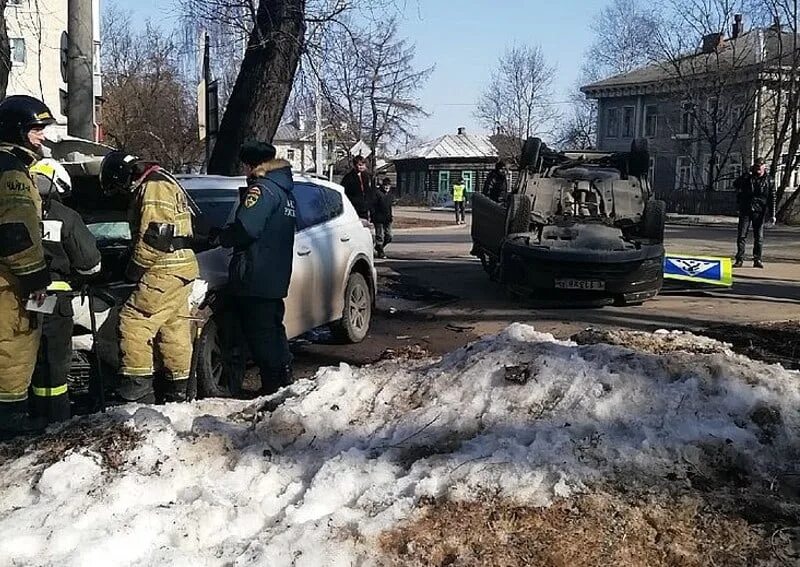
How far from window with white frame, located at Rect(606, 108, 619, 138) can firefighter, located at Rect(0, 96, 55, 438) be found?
64.3 metres

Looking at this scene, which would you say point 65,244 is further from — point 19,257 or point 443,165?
point 443,165

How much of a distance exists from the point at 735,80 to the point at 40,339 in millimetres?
50103

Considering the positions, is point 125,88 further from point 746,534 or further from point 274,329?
point 746,534

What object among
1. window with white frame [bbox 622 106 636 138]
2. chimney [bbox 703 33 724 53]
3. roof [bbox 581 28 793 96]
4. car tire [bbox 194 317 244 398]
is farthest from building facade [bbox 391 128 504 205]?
car tire [bbox 194 317 244 398]

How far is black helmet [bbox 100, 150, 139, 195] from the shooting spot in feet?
18.8

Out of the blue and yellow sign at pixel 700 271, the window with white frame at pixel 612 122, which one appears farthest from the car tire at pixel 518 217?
the window with white frame at pixel 612 122

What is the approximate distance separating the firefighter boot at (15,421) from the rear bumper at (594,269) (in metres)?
6.96

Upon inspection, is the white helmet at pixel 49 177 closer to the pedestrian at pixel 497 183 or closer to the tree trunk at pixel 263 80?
the tree trunk at pixel 263 80

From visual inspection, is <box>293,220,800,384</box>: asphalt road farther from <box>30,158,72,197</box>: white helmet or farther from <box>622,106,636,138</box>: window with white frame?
<box>622,106,636,138</box>: window with white frame

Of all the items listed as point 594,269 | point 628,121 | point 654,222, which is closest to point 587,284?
point 594,269

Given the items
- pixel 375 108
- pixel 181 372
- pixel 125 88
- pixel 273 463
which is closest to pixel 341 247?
pixel 181 372

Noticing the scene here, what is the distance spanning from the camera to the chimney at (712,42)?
49.0 m

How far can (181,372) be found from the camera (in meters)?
5.68

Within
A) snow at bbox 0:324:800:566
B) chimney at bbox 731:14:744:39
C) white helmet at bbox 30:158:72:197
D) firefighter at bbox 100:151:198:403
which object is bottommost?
snow at bbox 0:324:800:566
